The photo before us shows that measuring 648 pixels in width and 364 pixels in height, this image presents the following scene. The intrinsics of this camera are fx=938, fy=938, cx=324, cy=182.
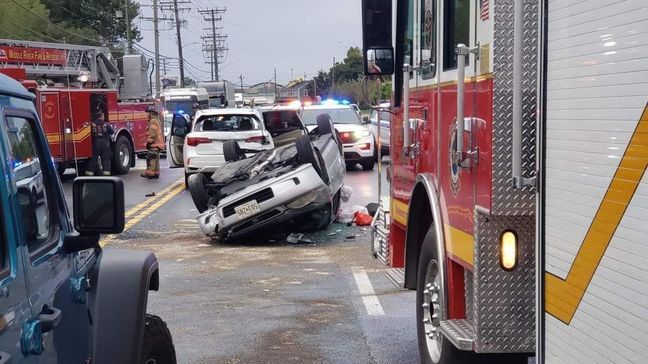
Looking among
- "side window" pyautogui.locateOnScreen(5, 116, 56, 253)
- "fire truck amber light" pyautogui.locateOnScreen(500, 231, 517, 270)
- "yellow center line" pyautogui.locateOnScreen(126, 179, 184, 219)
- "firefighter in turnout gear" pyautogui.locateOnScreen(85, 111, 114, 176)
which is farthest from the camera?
"firefighter in turnout gear" pyautogui.locateOnScreen(85, 111, 114, 176)

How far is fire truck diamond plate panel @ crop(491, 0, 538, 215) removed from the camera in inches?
155

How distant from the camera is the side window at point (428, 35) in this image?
5586mm

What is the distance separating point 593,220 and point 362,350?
12.9ft

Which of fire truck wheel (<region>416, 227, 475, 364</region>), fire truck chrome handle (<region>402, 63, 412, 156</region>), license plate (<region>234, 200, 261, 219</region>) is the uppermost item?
fire truck chrome handle (<region>402, 63, 412, 156</region>)

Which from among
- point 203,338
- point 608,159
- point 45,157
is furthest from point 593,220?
point 203,338

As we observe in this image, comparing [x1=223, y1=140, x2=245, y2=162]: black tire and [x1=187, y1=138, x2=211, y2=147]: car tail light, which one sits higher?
[x1=223, y1=140, x2=245, y2=162]: black tire

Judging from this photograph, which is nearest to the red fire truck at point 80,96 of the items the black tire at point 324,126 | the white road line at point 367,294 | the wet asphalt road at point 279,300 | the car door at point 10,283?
the black tire at point 324,126

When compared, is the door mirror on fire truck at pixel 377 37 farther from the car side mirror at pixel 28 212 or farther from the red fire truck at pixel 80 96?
the red fire truck at pixel 80 96

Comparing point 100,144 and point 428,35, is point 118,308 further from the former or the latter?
point 100,144

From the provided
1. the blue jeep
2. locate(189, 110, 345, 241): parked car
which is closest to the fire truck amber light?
the blue jeep

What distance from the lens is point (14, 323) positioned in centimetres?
265

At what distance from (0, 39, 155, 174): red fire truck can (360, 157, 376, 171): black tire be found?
649cm

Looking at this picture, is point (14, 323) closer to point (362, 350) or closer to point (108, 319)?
point (108, 319)

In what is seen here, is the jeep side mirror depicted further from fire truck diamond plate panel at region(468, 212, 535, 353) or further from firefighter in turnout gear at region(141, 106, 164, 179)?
firefighter in turnout gear at region(141, 106, 164, 179)
